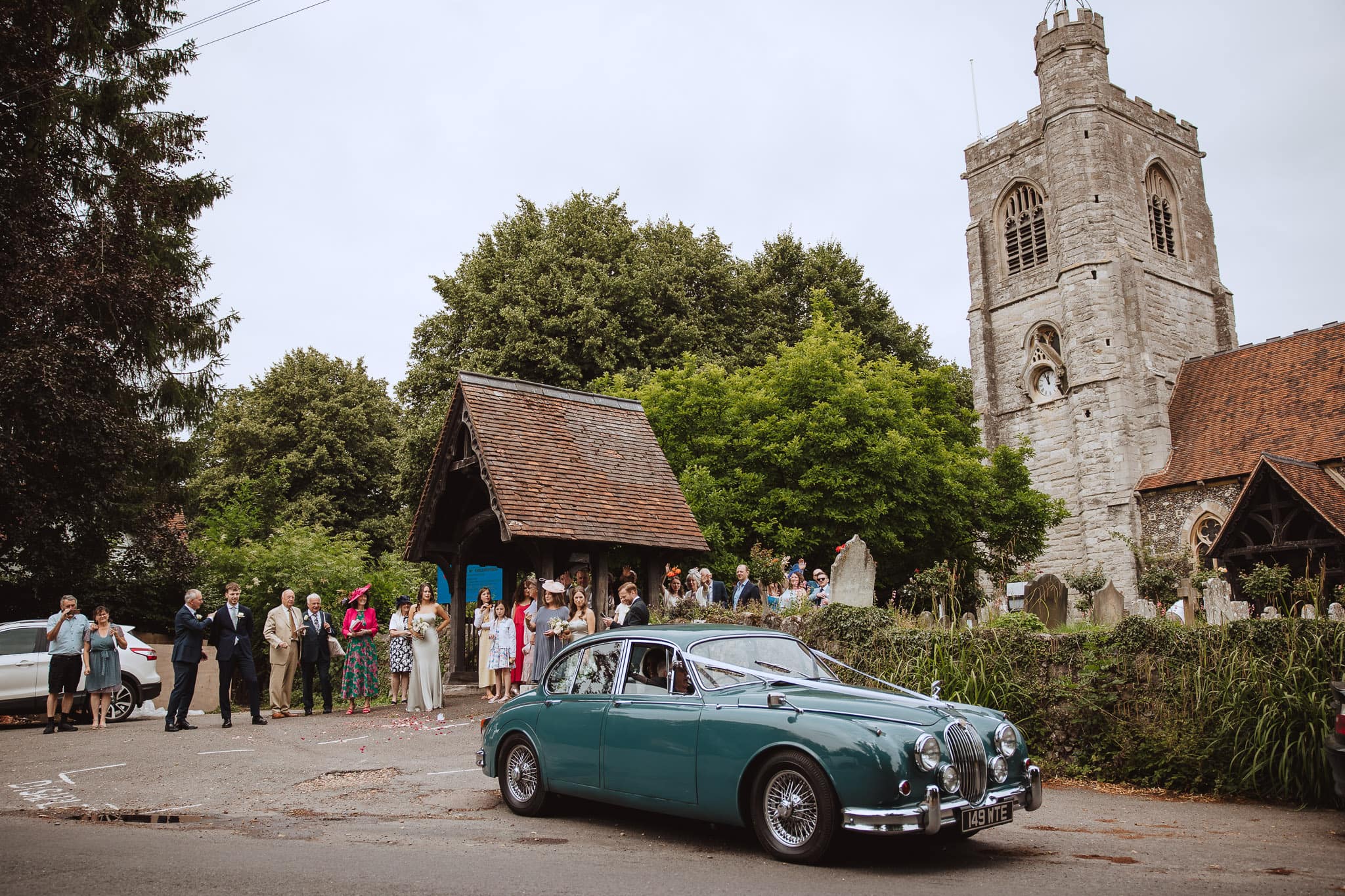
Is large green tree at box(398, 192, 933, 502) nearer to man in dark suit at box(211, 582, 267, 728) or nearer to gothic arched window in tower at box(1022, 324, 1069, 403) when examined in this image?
gothic arched window in tower at box(1022, 324, 1069, 403)

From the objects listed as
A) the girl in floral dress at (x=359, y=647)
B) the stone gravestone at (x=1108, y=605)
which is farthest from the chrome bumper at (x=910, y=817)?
the girl in floral dress at (x=359, y=647)

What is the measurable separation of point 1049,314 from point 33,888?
40.3 metres

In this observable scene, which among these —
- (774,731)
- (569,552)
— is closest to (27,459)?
(569,552)

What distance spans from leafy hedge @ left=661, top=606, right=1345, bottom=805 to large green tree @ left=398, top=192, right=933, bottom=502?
21899 millimetres

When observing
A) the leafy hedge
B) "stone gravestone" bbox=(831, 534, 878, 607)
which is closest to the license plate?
the leafy hedge

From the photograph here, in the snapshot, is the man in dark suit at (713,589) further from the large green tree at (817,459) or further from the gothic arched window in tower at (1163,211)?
the gothic arched window in tower at (1163,211)

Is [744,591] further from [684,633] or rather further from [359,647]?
Result: [684,633]

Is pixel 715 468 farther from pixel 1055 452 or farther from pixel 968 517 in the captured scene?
pixel 1055 452

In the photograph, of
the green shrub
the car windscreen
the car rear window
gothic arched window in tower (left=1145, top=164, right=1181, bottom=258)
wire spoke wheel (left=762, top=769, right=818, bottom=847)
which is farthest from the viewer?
gothic arched window in tower (left=1145, top=164, right=1181, bottom=258)

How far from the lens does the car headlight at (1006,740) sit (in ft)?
21.2

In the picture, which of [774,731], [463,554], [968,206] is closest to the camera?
[774,731]

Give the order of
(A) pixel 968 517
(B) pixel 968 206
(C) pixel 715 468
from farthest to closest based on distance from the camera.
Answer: (B) pixel 968 206
(A) pixel 968 517
(C) pixel 715 468

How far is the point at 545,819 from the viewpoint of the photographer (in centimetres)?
788

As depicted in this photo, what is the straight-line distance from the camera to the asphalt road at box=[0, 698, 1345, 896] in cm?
554
